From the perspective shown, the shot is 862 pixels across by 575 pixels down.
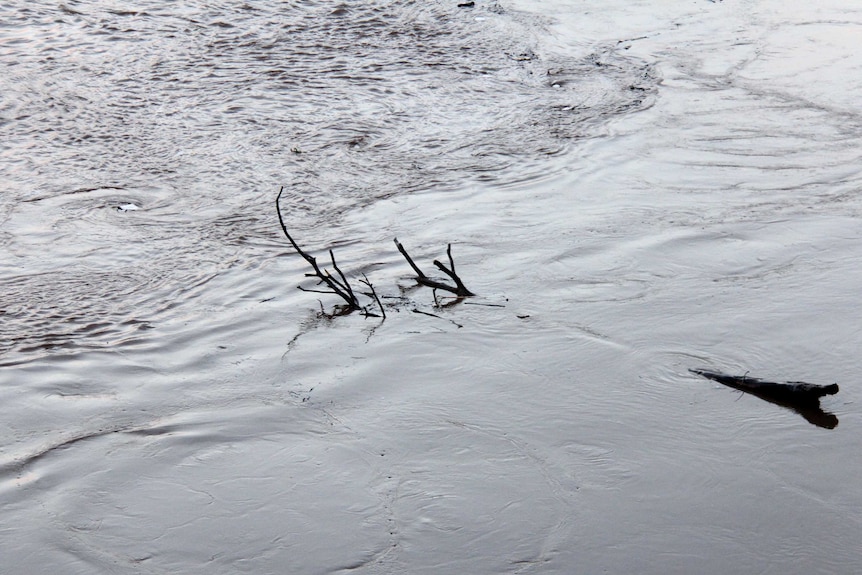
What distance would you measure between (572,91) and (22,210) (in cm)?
372

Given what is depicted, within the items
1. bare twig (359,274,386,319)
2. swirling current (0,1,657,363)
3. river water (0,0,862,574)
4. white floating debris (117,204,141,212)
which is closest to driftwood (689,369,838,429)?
river water (0,0,862,574)

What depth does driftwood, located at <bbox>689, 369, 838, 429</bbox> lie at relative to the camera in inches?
110

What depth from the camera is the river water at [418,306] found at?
7.94ft

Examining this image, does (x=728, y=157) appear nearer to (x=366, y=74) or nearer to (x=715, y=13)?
(x=366, y=74)

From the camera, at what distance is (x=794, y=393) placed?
Result: 286cm

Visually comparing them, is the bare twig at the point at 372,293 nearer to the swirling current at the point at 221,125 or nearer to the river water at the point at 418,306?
the river water at the point at 418,306

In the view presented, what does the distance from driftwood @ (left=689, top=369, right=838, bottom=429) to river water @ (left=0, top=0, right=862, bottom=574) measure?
0.04m

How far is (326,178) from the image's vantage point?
5.05m

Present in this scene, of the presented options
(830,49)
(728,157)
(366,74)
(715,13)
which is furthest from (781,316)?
(715,13)

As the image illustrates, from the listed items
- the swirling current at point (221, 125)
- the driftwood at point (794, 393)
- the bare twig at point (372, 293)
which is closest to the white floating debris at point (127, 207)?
the swirling current at point (221, 125)

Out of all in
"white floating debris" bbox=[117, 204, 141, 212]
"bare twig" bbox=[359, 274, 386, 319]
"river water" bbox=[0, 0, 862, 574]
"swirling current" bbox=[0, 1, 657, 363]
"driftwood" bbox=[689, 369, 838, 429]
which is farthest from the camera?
"white floating debris" bbox=[117, 204, 141, 212]

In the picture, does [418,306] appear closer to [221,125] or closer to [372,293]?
[372,293]

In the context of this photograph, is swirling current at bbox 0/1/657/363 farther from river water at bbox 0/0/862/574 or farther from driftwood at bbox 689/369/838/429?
driftwood at bbox 689/369/838/429

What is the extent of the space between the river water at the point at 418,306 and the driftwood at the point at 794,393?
0.12 ft
